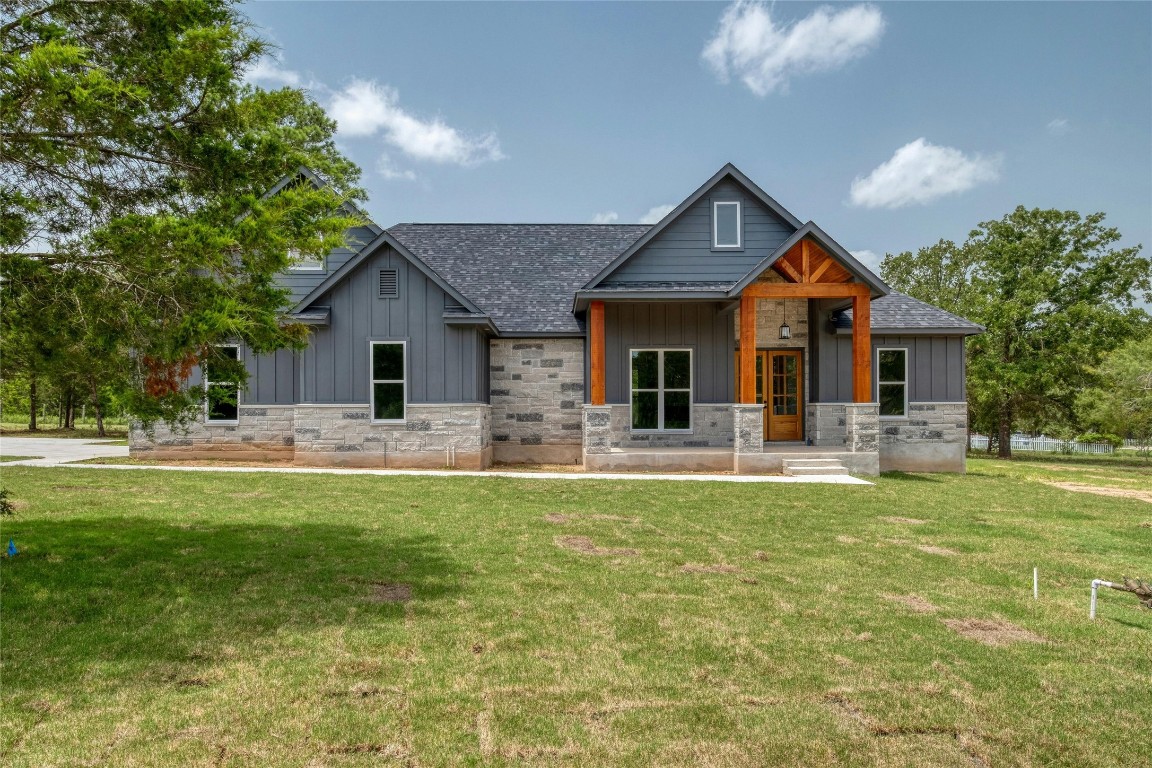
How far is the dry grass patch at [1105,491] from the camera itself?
12.8m

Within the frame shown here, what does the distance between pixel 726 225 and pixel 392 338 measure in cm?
878

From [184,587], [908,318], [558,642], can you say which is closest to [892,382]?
[908,318]

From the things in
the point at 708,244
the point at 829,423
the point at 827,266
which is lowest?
the point at 829,423

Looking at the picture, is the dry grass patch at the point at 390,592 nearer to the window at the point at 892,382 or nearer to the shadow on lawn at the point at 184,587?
the shadow on lawn at the point at 184,587

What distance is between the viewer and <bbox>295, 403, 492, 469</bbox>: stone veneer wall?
1498cm

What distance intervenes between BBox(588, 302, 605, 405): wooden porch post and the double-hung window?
457cm

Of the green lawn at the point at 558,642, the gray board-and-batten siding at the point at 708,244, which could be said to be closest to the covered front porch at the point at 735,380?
the gray board-and-batten siding at the point at 708,244

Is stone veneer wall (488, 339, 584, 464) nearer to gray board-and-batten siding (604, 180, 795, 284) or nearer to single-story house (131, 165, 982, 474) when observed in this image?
single-story house (131, 165, 982, 474)

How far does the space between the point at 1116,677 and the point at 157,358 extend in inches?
308

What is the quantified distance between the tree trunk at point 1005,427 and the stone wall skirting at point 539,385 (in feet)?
69.7

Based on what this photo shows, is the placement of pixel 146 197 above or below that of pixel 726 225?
below

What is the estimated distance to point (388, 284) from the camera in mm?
15070

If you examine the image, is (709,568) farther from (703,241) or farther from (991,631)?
(703,241)

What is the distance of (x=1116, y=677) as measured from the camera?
13.5ft
